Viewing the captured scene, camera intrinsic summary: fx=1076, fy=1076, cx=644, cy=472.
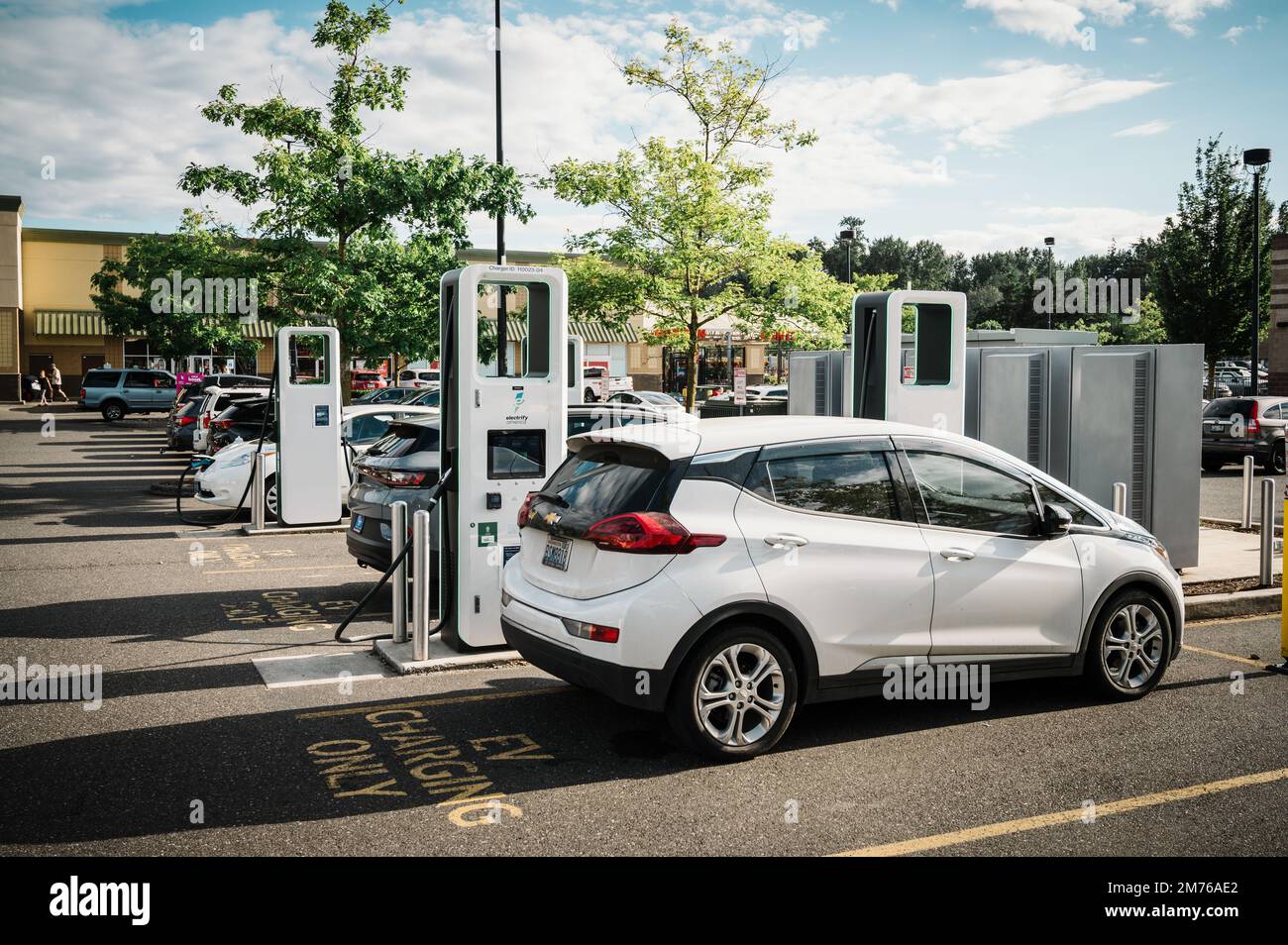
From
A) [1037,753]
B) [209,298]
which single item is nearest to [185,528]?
[209,298]

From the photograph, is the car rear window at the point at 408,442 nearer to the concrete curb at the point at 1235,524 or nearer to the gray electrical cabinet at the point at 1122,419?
the gray electrical cabinet at the point at 1122,419

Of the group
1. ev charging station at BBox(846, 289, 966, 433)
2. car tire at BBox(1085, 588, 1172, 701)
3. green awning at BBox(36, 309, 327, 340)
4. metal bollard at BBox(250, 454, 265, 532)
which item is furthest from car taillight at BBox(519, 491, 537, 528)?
green awning at BBox(36, 309, 327, 340)

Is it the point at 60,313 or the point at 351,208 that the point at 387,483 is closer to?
the point at 351,208

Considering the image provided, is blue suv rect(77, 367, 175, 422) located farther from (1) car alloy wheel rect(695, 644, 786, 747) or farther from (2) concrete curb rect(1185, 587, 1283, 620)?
(1) car alloy wheel rect(695, 644, 786, 747)

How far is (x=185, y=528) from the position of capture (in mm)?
14594

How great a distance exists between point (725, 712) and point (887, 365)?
423 cm

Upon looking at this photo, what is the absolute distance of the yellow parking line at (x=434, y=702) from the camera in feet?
21.2

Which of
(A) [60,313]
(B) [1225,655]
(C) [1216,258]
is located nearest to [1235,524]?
(B) [1225,655]

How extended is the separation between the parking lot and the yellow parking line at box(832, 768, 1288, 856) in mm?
14

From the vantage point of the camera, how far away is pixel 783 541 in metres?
5.60

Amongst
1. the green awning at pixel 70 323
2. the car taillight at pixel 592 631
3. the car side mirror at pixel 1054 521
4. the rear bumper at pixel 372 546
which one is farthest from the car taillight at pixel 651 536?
the green awning at pixel 70 323

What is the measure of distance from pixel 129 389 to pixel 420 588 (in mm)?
40836
